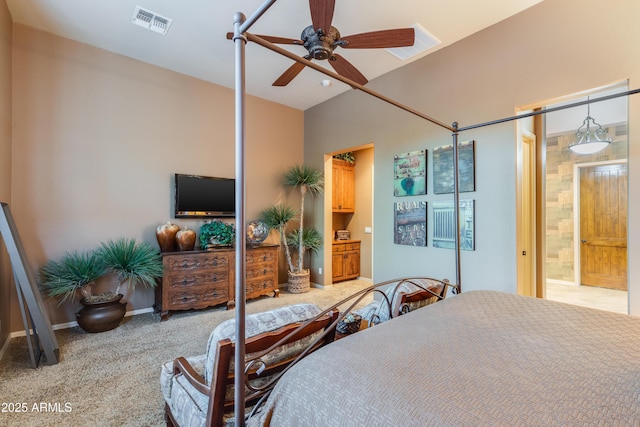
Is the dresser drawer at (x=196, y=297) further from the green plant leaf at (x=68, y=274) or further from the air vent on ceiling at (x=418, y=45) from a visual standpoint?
the air vent on ceiling at (x=418, y=45)

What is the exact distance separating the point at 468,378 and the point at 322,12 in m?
2.32

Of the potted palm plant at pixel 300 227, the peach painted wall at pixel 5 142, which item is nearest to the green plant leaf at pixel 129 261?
the peach painted wall at pixel 5 142

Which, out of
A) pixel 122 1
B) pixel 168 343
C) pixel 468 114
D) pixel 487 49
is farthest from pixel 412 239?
pixel 122 1

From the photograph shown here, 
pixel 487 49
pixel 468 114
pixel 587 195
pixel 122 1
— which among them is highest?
pixel 122 1

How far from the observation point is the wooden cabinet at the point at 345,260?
549cm

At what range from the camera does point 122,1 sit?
9.14 ft

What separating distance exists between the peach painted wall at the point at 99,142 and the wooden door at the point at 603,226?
635 cm

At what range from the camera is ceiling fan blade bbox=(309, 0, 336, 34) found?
2.00 meters

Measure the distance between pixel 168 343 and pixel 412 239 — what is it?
299 centimetres

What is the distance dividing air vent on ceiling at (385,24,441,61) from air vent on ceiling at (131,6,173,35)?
2515 mm

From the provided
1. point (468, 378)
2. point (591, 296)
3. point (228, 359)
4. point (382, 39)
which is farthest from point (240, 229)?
point (591, 296)

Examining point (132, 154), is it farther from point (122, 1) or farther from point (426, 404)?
point (426, 404)

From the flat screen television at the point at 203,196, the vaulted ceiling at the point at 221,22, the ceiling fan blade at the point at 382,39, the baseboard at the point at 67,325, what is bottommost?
the baseboard at the point at 67,325

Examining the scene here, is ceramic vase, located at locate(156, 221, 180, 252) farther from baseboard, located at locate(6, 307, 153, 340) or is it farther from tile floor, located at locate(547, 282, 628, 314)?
tile floor, located at locate(547, 282, 628, 314)
